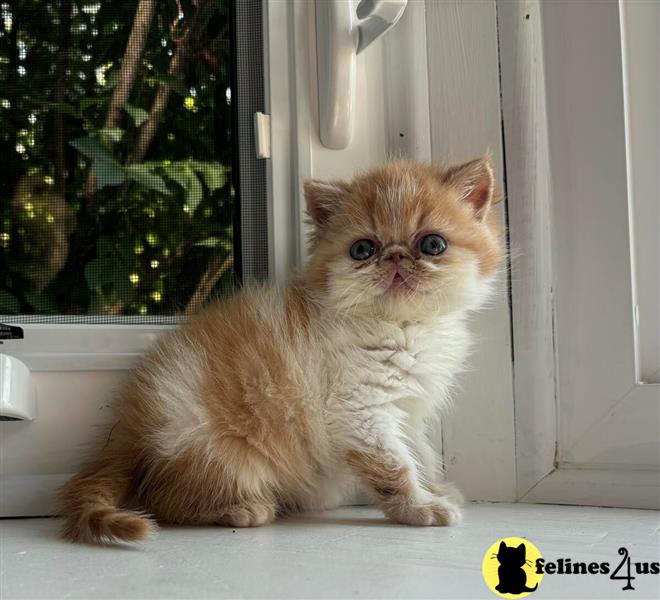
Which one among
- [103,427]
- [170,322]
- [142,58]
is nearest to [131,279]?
[170,322]

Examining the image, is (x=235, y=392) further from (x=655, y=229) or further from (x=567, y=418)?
(x=655, y=229)

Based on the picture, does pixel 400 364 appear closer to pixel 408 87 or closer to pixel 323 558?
pixel 323 558

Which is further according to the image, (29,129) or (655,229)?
(29,129)

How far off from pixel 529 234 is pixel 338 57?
44 cm

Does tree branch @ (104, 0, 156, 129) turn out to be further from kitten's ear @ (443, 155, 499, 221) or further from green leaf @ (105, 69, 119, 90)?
kitten's ear @ (443, 155, 499, 221)

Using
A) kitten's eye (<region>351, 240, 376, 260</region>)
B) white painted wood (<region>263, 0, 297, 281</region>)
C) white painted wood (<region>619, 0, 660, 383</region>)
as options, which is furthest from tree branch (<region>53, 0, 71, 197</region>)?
white painted wood (<region>619, 0, 660, 383</region>)

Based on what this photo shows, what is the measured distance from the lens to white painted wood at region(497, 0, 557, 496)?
125cm

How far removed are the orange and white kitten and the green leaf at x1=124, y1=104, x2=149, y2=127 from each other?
352mm

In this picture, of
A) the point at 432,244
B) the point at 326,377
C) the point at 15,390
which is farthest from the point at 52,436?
the point at 432,244

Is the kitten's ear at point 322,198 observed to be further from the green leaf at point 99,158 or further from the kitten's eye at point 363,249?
the green leaf at point 99,158

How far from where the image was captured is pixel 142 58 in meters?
1.34

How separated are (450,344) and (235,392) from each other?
1.16 feet

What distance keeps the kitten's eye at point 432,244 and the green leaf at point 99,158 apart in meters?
0.58

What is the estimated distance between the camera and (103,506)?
3.23ft
